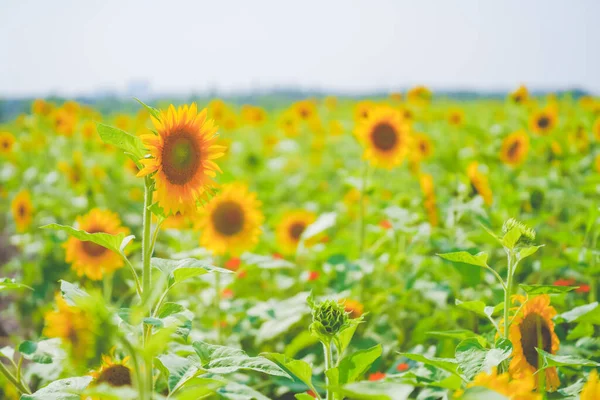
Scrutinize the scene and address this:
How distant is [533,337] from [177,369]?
79 centimetres

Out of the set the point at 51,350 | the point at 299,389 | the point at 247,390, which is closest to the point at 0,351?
the point at 51,350

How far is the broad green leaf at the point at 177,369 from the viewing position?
944mm

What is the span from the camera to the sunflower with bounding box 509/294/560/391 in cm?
111

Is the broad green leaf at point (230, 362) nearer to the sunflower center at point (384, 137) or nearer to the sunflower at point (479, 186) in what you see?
the sunflower at point (479, 186)

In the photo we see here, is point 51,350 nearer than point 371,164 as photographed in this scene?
Yes

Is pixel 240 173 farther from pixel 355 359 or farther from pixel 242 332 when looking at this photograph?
pixel 355 359

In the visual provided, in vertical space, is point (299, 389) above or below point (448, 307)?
below

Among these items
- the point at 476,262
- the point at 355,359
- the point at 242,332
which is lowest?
the point at 242,332

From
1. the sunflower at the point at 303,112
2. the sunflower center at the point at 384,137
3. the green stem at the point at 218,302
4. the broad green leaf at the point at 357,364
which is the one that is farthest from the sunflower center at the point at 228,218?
the sunflower at the point at 303,112

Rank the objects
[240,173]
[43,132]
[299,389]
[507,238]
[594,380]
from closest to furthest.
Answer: [594,380], [507,238], [299,389], [240,173], [43,132]

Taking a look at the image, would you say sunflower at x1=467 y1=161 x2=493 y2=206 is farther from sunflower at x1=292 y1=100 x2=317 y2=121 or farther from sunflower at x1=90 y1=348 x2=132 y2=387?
sunflower at x1=292 y1=100 x2=317 y2=121

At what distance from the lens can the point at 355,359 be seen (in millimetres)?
968

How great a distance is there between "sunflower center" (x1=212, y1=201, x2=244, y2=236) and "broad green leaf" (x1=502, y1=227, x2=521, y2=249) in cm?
121

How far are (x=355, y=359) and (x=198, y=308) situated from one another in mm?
1216
